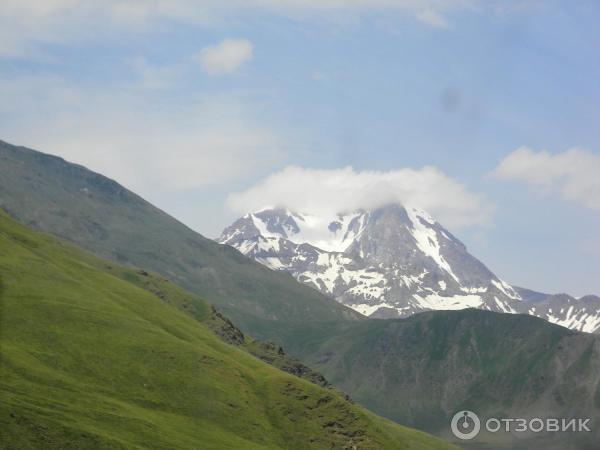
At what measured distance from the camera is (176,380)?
621 ft

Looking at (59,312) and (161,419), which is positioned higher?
(59,312)

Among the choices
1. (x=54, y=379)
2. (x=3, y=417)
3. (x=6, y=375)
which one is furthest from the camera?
(x=54, y=379)

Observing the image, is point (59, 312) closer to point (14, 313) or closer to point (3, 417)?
point (14, 313)

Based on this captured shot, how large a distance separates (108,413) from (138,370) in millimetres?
38185

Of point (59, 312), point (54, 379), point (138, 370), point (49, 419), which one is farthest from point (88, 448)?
point (59, 312)

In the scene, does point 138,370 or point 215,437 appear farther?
point 138,370

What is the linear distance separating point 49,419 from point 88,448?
23.2 feet

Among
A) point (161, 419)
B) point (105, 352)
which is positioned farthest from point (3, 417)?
point (105, 352)

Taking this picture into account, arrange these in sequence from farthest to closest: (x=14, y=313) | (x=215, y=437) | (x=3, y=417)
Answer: (x=14, y=313)
(x=215, y=437)
(x=3, y=417)

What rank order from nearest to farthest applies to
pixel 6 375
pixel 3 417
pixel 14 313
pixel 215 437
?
pixel 3 417 < pixel 6 375 < pixel 215 437 < pixel 14 313

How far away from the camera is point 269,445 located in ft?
606

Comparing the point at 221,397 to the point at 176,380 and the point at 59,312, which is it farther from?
the point at 59,312

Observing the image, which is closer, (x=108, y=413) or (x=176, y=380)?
(x=108, y=413)

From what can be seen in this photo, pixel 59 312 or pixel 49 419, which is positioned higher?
pixel 59 312
